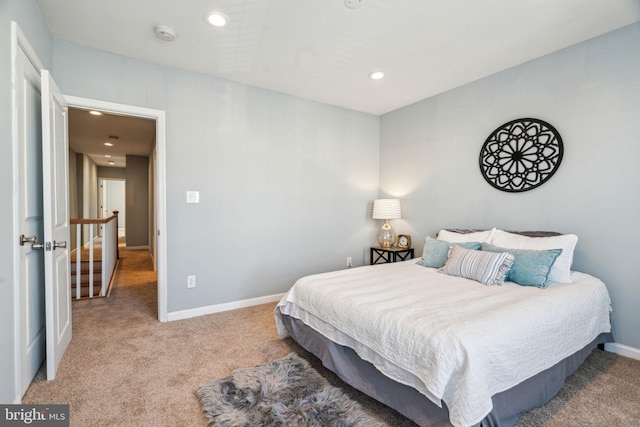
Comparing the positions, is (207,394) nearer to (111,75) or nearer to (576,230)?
(111,75)

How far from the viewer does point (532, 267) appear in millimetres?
2275

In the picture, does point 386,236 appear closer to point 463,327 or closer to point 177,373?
point 463,327

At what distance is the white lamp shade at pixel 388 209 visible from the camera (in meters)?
3.91

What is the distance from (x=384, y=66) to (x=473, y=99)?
1.11 m

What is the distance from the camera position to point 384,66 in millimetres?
2914

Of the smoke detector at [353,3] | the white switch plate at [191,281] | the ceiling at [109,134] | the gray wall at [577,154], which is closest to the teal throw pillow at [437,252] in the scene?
the gray wall at [577,154]

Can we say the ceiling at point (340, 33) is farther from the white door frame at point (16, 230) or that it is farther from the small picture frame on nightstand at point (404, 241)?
the small picture frame on nightstand at point (404, 241)

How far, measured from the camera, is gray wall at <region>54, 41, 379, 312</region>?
287 cm

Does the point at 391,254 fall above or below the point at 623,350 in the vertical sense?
above

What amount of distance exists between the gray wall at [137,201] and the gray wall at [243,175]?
6.04m

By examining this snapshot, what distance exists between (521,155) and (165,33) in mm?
3260

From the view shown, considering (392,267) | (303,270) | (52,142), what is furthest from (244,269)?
(52,142)

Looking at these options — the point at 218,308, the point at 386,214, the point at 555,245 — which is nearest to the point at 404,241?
the point at 386,214

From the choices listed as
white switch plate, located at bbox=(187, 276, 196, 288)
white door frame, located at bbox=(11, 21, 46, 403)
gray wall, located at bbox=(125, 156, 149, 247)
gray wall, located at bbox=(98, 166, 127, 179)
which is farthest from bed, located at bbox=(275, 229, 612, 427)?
gray wall, located at bbox=(98, 166, 127, 179)
